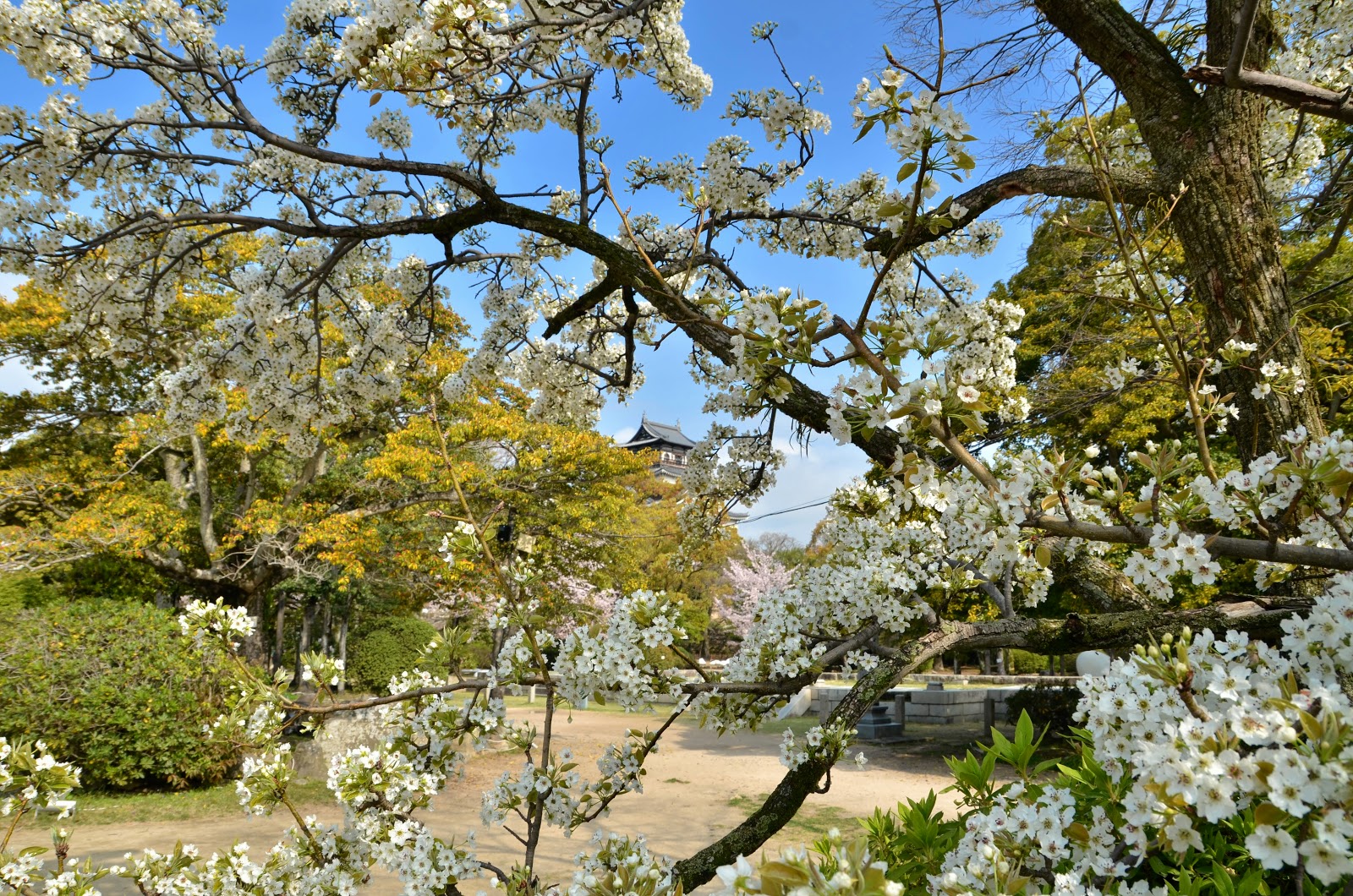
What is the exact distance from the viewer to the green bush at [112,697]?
22.8 feet

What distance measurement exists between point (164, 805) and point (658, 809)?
4738 millimetres

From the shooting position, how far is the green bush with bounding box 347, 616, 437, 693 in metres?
12.4

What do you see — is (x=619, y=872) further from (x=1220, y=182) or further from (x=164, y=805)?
(x=164, y=805)

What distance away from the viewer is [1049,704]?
902 centimetres

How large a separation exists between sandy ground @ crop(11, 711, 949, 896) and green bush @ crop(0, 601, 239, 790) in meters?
1.22

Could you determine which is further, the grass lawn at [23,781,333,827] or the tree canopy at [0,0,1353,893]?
the grass lawn at [23,781,333,827]

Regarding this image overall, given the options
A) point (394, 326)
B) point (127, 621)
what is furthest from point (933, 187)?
point (127, 621)

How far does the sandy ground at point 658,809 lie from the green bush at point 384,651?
9.60 ft

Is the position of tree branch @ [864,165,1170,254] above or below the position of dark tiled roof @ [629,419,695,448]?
below

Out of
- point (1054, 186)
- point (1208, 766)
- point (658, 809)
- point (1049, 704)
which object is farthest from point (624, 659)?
point (1049, 704)

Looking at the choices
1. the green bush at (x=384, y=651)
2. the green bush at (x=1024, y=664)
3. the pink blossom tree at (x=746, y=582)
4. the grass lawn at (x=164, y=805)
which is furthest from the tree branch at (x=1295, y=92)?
the pink blossom tree at (x=746, y=582)

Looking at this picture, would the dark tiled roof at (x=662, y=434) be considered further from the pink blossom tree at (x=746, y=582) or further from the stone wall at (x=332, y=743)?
the stone wall at (x=332, y=743)

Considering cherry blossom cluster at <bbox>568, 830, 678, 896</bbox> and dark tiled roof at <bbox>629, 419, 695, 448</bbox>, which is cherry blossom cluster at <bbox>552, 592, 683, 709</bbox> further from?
dark tiled roof at <bbox>629, 419, 695, 448</bbox>

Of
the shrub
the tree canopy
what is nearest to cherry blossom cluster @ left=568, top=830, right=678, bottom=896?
the tree canopy
